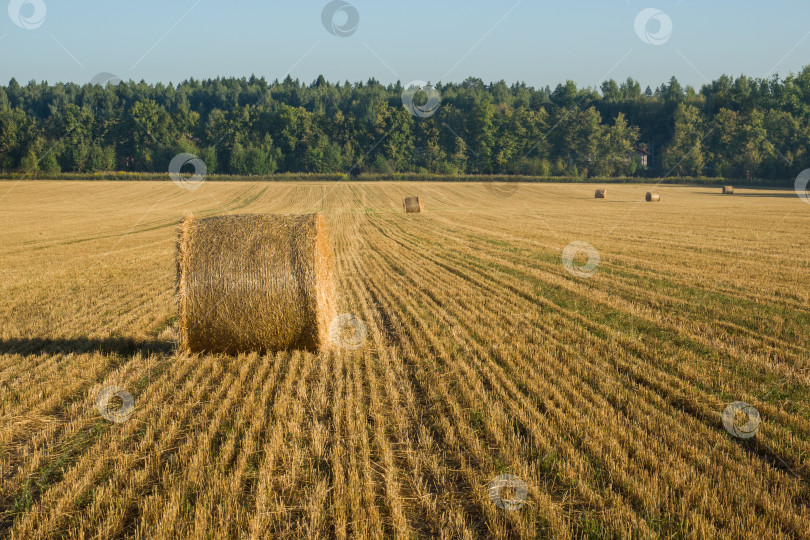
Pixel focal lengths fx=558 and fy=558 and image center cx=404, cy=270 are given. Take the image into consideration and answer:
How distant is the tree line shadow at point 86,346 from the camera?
8117mm

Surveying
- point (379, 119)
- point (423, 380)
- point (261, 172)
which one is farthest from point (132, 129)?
point (423, 380)

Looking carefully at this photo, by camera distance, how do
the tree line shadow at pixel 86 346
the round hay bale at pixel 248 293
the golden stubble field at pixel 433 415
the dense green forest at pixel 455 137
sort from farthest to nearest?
the dense green forest at pixel 455 137
the tree line shadow at pixel 86 346
the round hay bale at pixel 248 293
the golden stubble field at pixel 433 415

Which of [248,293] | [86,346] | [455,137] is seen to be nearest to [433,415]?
[248,293]

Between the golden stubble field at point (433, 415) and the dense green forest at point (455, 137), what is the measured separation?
265ft

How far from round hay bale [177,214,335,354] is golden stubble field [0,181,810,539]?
12.6 inches

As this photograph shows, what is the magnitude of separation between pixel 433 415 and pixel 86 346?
5626mm

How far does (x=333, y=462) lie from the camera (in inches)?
189

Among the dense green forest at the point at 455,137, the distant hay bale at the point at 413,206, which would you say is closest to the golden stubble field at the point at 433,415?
the distant hay bale at the point at 413,206

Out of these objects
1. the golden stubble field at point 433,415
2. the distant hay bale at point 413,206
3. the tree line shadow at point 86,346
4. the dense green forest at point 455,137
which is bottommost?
the tree line shadow at point 86,346

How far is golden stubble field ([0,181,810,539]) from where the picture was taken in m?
4.06

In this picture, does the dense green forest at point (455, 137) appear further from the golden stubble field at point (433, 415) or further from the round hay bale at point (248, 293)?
the round hay bale at point (248, 293)

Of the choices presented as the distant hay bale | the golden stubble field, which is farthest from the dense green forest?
the golden stubble field

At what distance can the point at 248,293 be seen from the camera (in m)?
7.77

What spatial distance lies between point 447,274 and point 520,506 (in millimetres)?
10593
